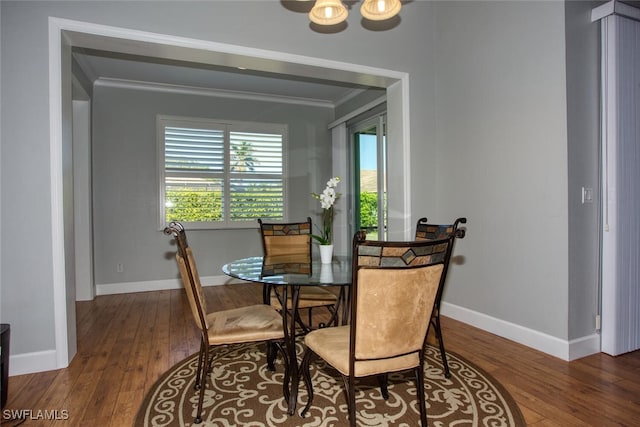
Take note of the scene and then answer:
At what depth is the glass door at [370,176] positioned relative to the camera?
15.6ft

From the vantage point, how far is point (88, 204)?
439 cm

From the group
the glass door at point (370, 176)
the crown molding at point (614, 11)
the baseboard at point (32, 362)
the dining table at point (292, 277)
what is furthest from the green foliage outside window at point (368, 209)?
the baseboard at point (32, 362)

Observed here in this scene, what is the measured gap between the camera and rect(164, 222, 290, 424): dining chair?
6.00ft

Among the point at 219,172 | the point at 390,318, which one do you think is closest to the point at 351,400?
the point at 390,318

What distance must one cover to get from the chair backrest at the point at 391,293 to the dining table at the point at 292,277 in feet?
1.16

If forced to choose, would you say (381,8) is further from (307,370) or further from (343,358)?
(307,370)

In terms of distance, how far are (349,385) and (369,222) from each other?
11.9 ft

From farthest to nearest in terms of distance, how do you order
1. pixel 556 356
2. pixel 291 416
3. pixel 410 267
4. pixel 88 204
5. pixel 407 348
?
pixel 88 204 → pixel 556 356 → pixel 291 416 → pixel 407 348 → pixel 410 267

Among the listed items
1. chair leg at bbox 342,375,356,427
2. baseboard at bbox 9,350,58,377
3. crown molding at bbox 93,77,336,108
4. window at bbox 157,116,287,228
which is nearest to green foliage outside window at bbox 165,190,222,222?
window at bbox 157,116,287,228

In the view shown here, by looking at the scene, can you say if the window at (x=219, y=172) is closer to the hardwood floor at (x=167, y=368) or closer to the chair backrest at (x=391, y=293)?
the hardwood floor at (x=167, y=368)

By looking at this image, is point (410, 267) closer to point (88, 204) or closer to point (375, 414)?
point (375, 414)

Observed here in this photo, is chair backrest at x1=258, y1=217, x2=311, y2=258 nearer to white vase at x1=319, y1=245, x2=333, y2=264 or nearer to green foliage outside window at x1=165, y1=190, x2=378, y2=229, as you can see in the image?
white vase at x1=319, y1=245, x2=333, y2=264

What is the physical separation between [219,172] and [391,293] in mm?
4237

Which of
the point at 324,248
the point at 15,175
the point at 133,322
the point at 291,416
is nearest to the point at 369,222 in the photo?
the point at 324,248
